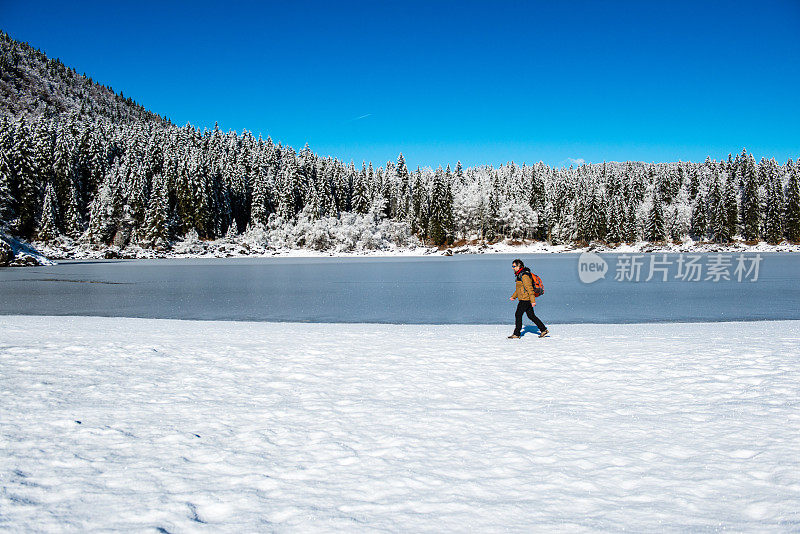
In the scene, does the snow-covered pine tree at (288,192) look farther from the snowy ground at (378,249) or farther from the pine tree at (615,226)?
the pine tree at (615,226)

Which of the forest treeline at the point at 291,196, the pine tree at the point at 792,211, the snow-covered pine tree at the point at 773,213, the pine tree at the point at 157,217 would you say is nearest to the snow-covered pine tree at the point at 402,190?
the forest treeline at the point at 291,196

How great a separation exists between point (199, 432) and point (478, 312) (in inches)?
605

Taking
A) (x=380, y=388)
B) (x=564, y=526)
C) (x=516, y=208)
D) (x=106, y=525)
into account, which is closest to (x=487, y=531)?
(x=564, y=526)

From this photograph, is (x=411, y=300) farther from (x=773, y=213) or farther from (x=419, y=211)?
(x=773, y=213)

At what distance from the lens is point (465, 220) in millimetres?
111250

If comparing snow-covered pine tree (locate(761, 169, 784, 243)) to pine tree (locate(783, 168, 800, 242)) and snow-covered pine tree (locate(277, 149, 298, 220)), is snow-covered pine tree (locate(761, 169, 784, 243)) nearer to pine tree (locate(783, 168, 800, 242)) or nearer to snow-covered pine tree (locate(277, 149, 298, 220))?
pine tree (locate(783, 168, 800, 242))

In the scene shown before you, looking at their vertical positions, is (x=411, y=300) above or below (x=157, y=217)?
below

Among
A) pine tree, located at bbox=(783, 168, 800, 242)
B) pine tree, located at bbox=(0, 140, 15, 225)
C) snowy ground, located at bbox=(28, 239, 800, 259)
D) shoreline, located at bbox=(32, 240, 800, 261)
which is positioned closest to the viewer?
pine tree, located at bbox=(0, 140, 15, 225)

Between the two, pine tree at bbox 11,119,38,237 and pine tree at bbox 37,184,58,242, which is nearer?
pine tree at bbox 37,184,58,242

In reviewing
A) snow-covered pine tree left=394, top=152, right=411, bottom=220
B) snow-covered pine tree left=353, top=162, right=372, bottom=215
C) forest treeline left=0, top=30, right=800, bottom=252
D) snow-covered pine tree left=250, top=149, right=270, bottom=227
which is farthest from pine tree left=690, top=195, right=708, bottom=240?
snow-covered pine tree left=250, top=149, right=270, bottom=227

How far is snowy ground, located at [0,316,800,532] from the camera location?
14.8ft

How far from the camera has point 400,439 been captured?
6.27 meters

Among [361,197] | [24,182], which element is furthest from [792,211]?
[24,182]

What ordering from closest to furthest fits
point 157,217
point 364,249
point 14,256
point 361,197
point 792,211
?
point 14,256
point 157,217
point 364,249
point 792,211
point 361,197
